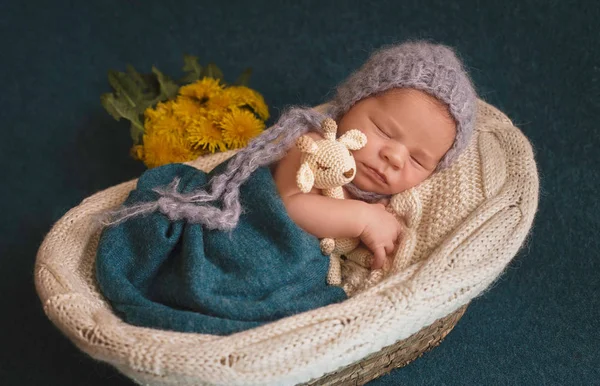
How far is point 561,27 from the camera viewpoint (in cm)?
190

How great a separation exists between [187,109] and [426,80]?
0.67 metres

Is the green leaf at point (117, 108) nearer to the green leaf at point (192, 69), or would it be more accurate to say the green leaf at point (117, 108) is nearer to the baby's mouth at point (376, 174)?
the green leaf at point (192, 69)

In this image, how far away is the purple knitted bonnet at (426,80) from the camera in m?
1.30

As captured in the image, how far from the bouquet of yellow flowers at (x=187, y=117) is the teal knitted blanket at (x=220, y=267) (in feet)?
1.20

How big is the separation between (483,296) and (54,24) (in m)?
1.67

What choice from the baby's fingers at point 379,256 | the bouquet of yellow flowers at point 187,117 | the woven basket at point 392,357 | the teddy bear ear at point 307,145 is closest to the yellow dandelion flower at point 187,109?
Result: the bouquet of yellow flowers at point 187,117

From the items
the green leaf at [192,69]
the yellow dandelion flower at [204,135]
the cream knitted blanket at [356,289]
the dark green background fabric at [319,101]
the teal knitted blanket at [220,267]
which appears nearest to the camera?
the cream knitted blanket at [356,289]

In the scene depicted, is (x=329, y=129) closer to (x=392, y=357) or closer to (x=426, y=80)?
(x=426, y=80)

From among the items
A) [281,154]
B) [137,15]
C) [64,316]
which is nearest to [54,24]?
[137,15]

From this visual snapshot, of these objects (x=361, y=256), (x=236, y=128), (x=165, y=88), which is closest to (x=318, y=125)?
(x=361, y=256)

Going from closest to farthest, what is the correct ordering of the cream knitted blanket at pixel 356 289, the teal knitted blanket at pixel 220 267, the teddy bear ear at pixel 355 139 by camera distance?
1. the cream knitted blanket at pixel 356 289
2. the teal knitted blanket at pixel 220 267
3. the teddy bear ear at pixel 355 139

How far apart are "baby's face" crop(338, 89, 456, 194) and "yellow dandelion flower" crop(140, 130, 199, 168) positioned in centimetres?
48

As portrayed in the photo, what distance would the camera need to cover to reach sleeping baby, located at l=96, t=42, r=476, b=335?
117 centimetres

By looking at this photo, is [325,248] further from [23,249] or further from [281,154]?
[23,249]
